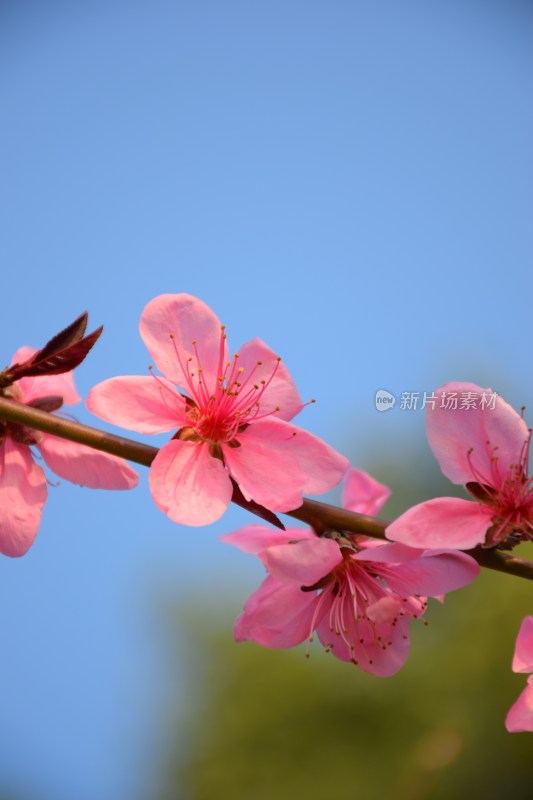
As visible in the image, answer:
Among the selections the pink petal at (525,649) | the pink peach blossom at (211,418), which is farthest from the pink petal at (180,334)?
the pink petal at (525,649)

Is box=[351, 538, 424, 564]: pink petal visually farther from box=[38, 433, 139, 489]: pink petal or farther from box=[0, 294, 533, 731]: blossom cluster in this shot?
box=[38, 433, 139, 489]: pink petal

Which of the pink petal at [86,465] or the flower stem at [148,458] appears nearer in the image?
the flower stem at [148,458]

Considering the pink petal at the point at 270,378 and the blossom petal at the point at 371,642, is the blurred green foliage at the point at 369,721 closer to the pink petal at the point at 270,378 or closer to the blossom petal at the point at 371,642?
the blossom petal at the point at 371,642

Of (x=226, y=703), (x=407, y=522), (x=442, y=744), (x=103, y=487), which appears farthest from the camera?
(x=226, y=703)

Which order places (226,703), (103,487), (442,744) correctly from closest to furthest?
(103,487), (442,744), (226,703)

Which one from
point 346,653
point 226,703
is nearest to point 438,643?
point 226,703

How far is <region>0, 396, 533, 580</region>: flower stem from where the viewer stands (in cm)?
Answer: 70

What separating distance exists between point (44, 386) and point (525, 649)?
57 cm

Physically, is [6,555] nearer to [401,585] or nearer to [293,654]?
[401,585]

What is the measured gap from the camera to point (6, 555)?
2.55 feet

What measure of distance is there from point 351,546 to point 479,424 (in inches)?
6.9

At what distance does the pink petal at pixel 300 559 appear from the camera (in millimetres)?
697

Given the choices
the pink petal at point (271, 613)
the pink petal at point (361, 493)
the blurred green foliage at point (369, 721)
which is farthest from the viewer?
the blurred green foliage at point (369, 721)

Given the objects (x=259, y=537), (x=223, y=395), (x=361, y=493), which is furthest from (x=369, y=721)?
(x=223, y=395)
